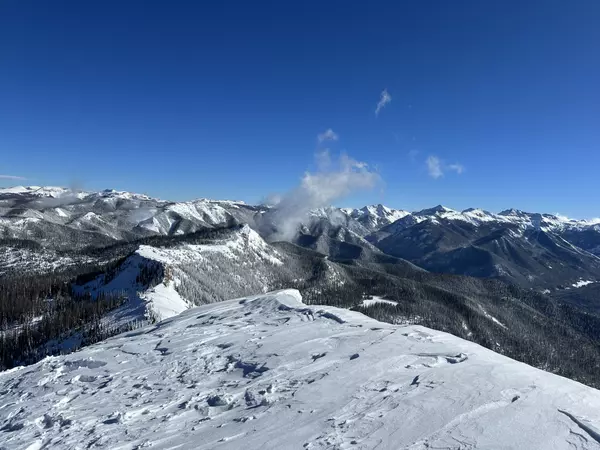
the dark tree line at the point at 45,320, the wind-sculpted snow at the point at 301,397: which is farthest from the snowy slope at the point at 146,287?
the wind-sculpted snow at the point at 301,397

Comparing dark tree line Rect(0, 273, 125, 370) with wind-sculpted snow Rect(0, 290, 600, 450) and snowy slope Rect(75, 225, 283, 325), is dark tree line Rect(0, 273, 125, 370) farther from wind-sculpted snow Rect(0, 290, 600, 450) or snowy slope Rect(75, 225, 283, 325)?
wind-sculpted snow Rect(0, 290, 600, 450)

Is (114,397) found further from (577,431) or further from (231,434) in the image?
(577,431)

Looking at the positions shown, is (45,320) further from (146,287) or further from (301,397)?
(301,397)

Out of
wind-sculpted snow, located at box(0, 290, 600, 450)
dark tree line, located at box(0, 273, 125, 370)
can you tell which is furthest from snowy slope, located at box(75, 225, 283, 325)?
wind-sculpted snow, located at box(0, 290, 600, 450)

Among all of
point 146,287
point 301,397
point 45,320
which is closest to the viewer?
point 301,397

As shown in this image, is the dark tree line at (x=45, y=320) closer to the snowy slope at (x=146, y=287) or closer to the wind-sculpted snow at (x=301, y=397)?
the snowy slope at (x=146, y=287)

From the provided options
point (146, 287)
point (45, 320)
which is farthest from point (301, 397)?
point (45, 320)

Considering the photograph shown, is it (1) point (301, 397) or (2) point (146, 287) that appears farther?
(2) point (146, 287)

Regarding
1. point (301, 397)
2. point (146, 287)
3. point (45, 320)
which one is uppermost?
point (146, 287)
